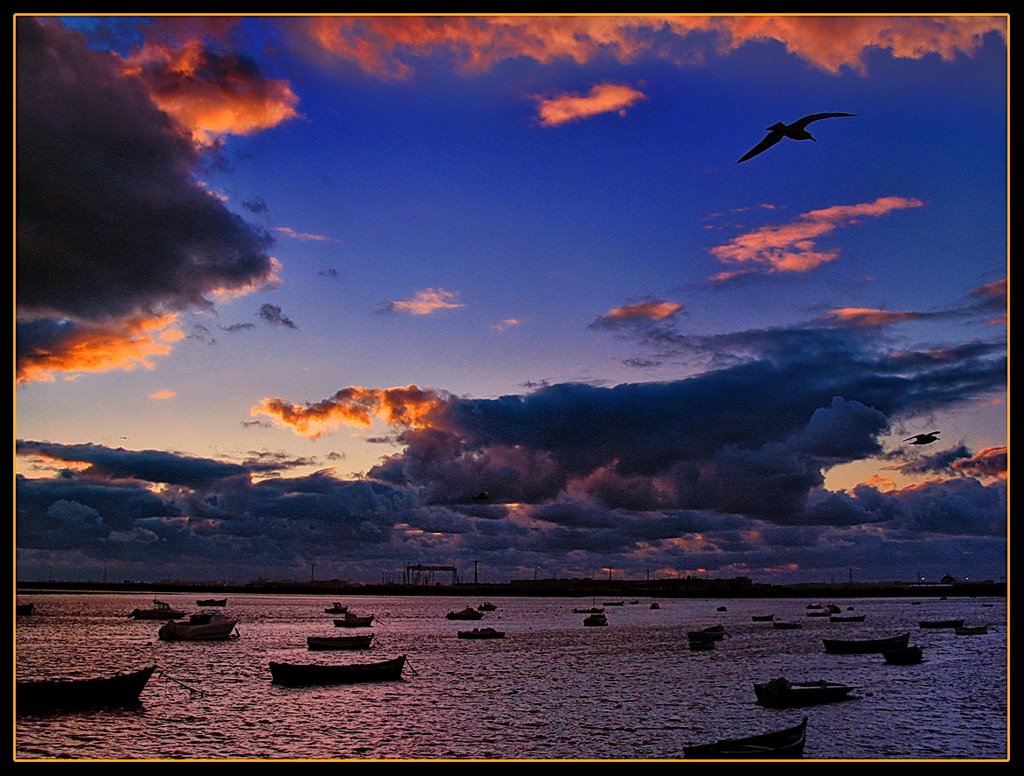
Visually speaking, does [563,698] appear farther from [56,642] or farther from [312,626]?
[312,626]

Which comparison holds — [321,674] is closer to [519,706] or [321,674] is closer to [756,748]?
[519,706]

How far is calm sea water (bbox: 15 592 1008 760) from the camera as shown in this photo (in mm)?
38562

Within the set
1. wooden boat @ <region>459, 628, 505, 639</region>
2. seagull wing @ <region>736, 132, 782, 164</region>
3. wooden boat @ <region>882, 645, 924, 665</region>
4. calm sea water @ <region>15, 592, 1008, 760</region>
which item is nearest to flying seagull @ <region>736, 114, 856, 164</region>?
seagull wing @ <region>736, 132, 782, 164</region>

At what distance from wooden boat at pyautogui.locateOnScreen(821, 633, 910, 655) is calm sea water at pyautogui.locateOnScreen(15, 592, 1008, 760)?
3702 millimetres

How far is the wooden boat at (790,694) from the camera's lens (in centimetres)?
4772

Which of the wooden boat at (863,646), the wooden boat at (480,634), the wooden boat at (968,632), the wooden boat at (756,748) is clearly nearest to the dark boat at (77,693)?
the wooden boat at (756,748)

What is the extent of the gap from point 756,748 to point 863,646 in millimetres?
61652

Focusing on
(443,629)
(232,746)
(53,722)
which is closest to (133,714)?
(53,722)

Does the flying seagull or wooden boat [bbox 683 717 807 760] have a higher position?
the flying seagull

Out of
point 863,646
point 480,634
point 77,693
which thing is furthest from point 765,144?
point 480,634

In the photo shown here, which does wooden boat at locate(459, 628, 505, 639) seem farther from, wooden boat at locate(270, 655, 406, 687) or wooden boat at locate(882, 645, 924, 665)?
wooden boat at locate(882, 645, 924, 665)

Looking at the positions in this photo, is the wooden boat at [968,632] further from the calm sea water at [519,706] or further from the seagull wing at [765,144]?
the seagull wing at [765,144]

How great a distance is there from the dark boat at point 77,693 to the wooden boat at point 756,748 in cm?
3270

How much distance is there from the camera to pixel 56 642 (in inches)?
3831
